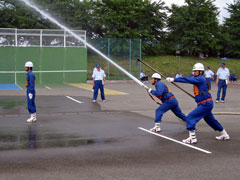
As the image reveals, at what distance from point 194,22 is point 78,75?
2471cm

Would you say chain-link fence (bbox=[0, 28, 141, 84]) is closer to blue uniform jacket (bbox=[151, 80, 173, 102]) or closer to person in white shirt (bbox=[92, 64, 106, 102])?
person in white shirt (bbox=[92, 64, 106, 102])

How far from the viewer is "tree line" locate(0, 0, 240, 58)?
44344 millimetres

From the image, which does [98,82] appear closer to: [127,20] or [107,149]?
[107,149]

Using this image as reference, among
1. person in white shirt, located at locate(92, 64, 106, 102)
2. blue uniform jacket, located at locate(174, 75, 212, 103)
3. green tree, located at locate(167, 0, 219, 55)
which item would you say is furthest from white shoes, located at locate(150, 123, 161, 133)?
green tree, located at locate(167, 0, 219, 55)

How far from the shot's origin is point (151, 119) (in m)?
11.8

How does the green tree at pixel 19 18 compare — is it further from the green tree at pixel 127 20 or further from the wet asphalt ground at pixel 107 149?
the wet asphalt ground at pixel 107 149

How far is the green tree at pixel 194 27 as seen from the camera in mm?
49344

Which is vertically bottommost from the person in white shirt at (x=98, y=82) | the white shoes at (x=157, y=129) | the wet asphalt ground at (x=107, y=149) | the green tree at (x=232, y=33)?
the wet asphalt ground at (x=107, y=149)

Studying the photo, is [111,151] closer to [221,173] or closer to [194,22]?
[221,173]

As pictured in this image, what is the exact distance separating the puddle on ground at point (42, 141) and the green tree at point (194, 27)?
42197 millimetres

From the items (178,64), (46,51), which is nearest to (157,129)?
(46,51)

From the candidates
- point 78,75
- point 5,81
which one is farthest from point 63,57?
point 5,81

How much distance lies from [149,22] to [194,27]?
6573 mm

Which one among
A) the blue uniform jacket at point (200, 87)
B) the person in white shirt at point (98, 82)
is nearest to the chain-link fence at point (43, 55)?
the person in white shirt at point (98, 82)
